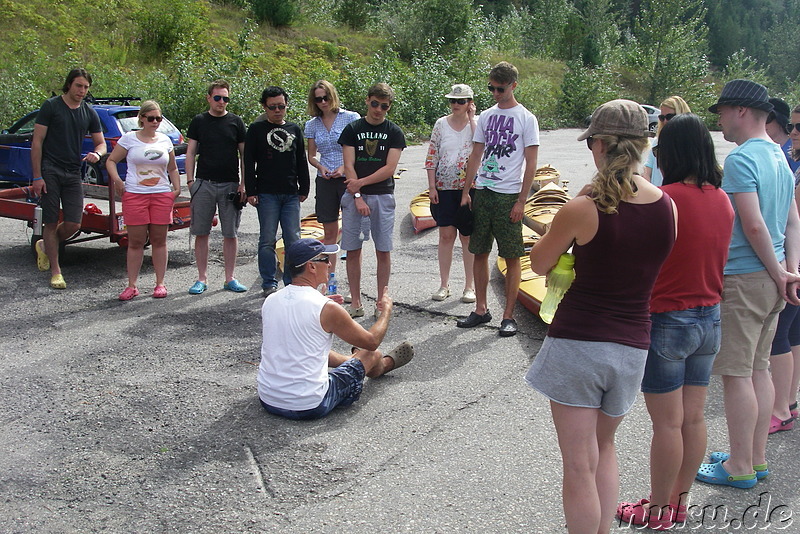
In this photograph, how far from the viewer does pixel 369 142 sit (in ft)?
21.6

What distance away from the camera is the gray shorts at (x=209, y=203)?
24.3 ft

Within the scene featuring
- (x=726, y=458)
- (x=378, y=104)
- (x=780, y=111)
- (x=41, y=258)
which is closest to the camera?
(x=726, y=458)

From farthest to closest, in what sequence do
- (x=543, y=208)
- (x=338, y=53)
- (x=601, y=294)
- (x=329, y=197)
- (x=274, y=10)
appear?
1. (x=274, y=10)
2. (x=338, y=53)
3. (x=543, y=208)
4. (x=329, y=197)
5. (x=601, y=294)

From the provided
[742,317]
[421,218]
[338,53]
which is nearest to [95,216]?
[421,218]

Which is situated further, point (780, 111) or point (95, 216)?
point (95, 216)

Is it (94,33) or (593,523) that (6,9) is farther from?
(593,523)

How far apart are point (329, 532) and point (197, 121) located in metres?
4.96

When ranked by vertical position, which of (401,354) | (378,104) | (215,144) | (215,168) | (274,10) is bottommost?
(401,354)

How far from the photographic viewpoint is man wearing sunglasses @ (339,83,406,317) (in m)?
6.56

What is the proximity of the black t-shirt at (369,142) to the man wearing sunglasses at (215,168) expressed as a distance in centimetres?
136

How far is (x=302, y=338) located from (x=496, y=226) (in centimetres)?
249

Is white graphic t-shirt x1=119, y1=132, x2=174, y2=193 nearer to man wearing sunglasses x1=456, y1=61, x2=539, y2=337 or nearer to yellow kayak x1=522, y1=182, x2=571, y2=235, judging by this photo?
man wearing sunglasses x1=456, y1=61, x2=539, y2=337

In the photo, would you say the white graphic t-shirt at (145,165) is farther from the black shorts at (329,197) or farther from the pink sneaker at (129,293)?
the black shorts at (329,197)

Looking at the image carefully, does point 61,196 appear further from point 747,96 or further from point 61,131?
point 747,96
